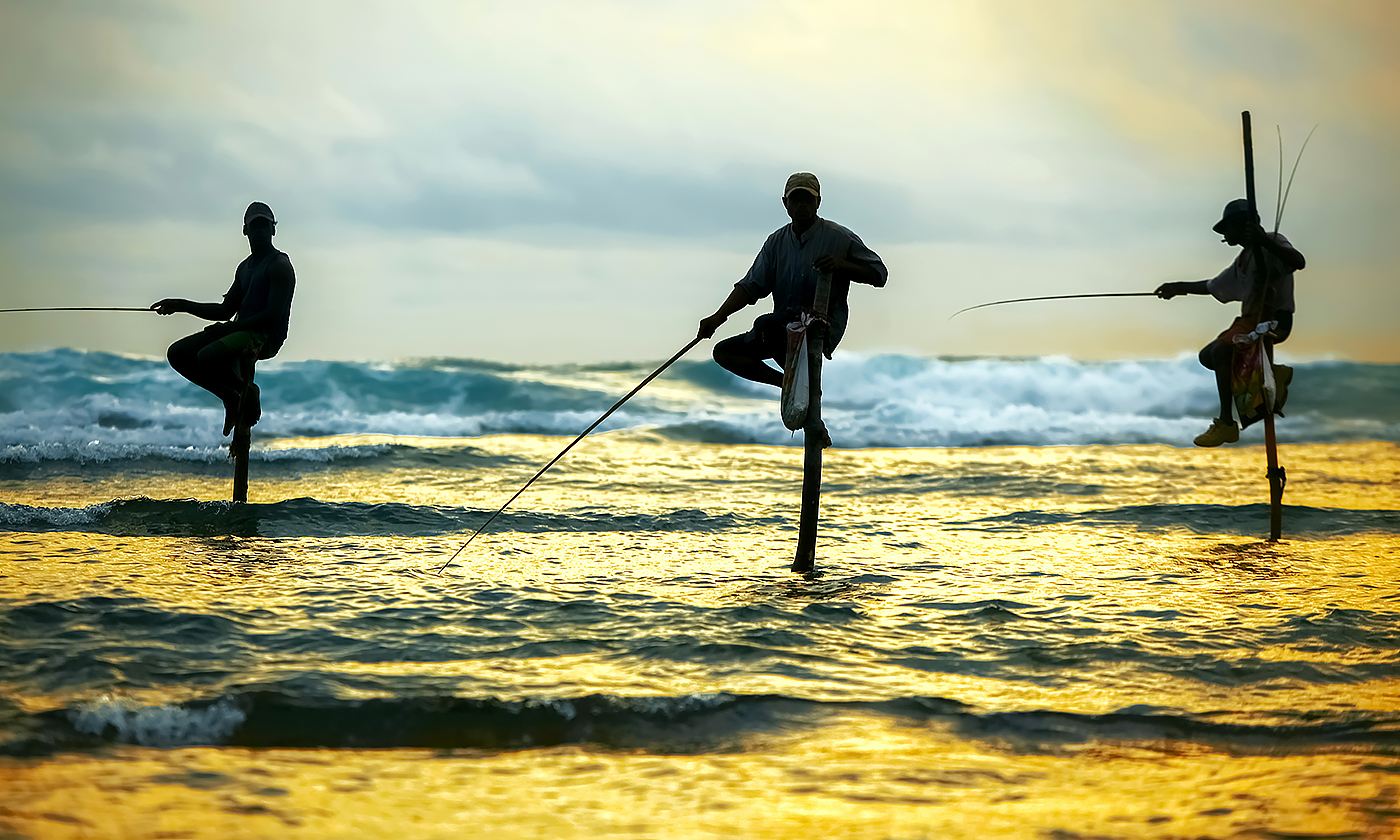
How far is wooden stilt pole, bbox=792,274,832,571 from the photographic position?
618 centimetres

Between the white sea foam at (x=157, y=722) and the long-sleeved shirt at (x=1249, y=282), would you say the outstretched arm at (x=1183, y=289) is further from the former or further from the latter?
the white sea foam at (x=157, y=722)

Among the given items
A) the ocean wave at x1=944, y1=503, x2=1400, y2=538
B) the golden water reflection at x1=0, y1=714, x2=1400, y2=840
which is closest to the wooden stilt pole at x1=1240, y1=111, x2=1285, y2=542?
the ocean wave at x1=944, y1=503, x2=1400, y2=538

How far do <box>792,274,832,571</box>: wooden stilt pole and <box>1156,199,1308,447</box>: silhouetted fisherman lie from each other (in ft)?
10.5

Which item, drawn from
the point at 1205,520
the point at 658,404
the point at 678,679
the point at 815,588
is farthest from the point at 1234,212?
the point at 658,404

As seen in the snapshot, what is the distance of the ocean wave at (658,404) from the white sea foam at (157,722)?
12806mm

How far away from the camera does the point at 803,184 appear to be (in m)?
6.10

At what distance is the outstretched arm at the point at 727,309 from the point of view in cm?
618

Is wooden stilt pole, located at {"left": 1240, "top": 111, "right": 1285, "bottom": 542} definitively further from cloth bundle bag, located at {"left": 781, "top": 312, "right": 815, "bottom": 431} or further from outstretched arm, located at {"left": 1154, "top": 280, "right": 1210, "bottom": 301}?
cloth bundle bag, located at {"left": 781, "top": 312, "right": 815, "bottom": 431}

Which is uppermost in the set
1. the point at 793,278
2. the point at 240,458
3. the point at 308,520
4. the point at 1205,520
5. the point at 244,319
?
the point at 793,278

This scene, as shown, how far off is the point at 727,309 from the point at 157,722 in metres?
3.86

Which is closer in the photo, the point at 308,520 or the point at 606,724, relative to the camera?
the point at 606,724

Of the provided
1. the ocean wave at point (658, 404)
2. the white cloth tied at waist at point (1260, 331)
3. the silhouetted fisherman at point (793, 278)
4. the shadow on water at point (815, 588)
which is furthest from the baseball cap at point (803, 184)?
the ocean wave at point (658, 404)

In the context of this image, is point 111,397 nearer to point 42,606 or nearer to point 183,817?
point 42,606

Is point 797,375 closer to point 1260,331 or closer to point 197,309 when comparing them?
point 1260,331
